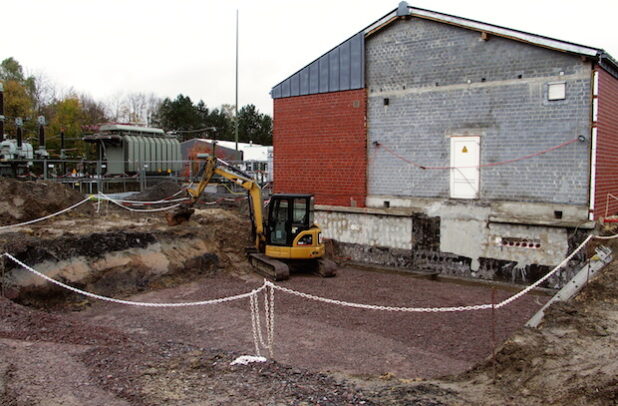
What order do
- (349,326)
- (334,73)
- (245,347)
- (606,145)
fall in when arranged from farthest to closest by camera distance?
(334,73)
(606,145)
(349,326)
(245,347)

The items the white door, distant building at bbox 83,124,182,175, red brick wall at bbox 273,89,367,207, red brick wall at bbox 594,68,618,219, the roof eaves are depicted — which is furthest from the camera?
distant building at bbox 83,124,182,175

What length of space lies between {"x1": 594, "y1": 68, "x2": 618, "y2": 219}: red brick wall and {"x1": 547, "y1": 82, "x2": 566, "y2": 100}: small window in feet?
2.81

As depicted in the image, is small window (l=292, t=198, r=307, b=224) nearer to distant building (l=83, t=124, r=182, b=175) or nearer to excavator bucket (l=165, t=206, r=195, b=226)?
excavator bucket (l=165, t=206, r=195, b=226)

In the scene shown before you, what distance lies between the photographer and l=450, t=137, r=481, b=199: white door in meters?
15.2

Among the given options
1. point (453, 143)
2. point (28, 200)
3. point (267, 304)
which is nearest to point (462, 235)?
point (453, 143)

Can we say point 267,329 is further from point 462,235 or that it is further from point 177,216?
point 177,216

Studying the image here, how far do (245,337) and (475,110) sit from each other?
31.4 feet

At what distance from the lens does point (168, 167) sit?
32.1 metres

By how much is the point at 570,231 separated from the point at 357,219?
6597 mm

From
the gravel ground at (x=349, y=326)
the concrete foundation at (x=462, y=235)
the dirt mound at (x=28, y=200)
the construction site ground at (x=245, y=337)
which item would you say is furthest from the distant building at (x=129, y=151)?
the gravel ground at (x=349, y=326)

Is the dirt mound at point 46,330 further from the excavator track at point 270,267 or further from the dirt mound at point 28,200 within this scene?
the dirt mound at point 28,200

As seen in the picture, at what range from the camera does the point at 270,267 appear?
1510 centimetres

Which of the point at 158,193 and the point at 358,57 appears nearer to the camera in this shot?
the point at 358,57

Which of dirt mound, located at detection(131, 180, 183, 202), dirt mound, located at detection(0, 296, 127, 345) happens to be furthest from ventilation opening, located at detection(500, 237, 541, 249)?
dirt mound, located at detection(131, 180, 183, 202)
